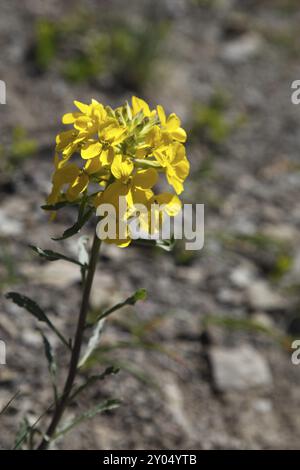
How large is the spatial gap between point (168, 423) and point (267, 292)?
1085mm

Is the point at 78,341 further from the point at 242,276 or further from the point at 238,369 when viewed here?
the point at 242,276

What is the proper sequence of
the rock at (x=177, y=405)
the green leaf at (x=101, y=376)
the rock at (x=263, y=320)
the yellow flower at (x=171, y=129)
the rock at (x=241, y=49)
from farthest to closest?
1. the rock at (x=241, y=49)
2. the rock at (x=263, y=320)
3. the rock at (x=177, y=405)
4. the green leaf at (x=101, y=376)
5. the yellow flower at (x=171, y=129)

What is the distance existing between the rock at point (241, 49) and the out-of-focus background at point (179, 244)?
0.02m

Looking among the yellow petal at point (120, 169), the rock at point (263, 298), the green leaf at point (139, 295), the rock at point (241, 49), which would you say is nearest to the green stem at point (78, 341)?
the green leaf at point (139, 295)

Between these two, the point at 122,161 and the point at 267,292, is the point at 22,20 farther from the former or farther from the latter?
the point at 122,161

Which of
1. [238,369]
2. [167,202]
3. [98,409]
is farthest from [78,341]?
[238,369]

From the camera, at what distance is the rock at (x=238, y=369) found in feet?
10.1

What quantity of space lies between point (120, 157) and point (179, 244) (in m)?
1.90

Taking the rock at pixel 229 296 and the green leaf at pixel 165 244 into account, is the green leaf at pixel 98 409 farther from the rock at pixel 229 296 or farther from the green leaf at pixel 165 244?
the rock at pixel 229 296

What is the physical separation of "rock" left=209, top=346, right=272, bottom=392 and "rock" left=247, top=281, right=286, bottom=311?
32cm

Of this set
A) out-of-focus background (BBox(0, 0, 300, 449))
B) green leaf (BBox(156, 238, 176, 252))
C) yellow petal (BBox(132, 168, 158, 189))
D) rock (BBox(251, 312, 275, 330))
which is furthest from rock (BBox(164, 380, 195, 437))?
yellow petal (BBox(132, 168, 158, 189))

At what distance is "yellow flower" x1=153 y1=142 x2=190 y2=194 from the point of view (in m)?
1.90

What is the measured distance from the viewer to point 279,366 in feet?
10.6

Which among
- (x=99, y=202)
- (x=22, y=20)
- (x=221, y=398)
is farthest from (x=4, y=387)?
(x=22, y=20)
